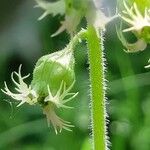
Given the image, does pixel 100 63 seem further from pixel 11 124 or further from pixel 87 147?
pixel 11 124

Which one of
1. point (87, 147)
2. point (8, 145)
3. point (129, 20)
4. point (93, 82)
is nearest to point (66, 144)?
point (8, 145)

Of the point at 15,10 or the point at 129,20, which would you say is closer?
the point at 129,20

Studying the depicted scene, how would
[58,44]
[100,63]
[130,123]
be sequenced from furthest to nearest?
[58,44], [130,123], [100,63]

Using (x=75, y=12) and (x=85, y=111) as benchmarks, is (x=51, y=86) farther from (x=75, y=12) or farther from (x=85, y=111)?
(x=85, y=111)

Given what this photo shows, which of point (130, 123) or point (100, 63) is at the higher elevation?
point (130, 123)

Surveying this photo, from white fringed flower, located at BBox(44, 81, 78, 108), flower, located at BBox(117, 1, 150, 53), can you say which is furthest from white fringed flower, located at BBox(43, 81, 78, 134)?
flower, located at BBox(117, 1, 150, 53)

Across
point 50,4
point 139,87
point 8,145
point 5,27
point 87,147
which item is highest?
point 5,27
